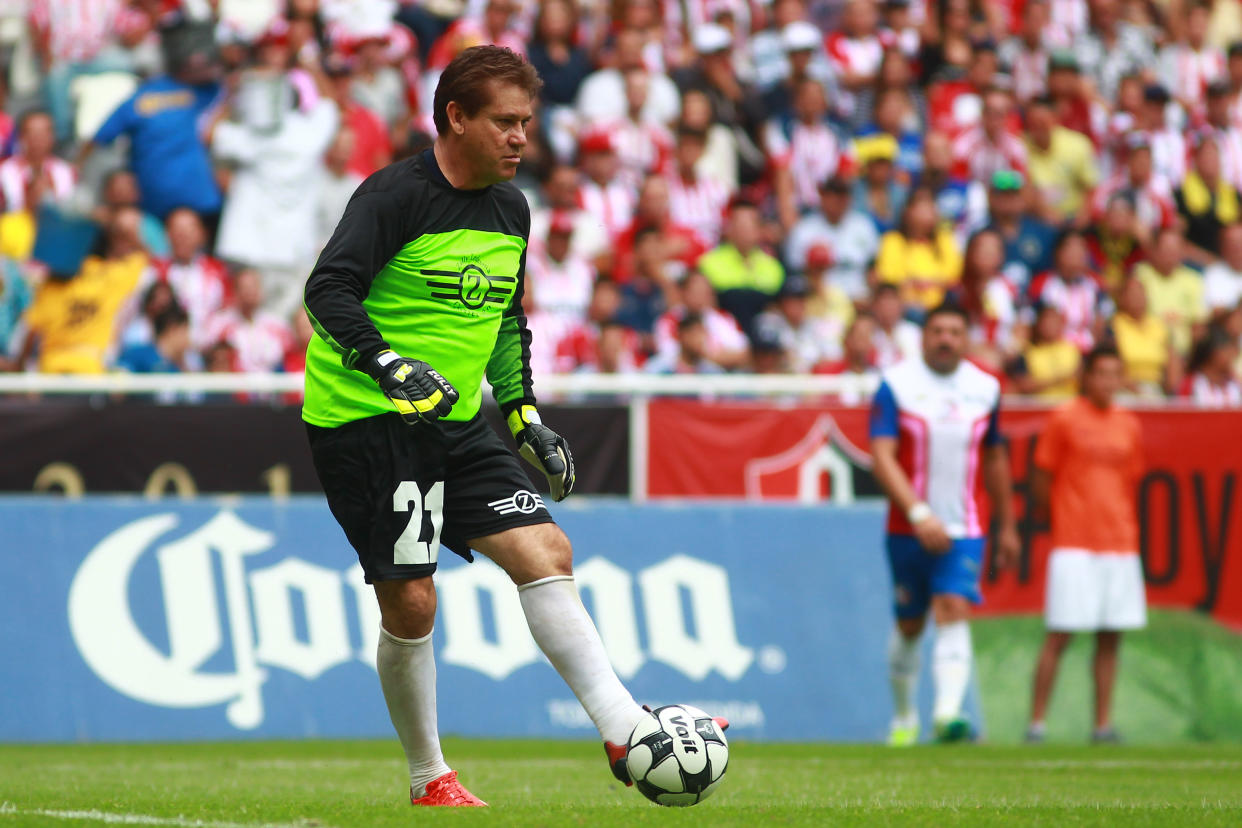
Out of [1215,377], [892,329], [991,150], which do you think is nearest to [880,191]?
[991,150]

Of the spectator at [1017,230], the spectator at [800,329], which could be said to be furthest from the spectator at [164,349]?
the spectator at [1017,230]

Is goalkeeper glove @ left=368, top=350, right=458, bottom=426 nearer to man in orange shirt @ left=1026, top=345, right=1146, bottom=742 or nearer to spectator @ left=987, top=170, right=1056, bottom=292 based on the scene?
man in orange shirt @ left=1026, top=345, right=1146, bottom=742

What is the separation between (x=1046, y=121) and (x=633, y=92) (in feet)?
13.5

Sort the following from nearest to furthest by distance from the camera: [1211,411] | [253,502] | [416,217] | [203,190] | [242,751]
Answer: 1. [416,217]
2. [242,751]
3. [253,502]
4. [1211,411]
5. [203,190]

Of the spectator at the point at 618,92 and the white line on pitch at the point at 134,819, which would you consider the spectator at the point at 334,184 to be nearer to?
the spectator at the point at 618,92

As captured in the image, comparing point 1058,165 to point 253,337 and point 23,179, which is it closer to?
point 253,337

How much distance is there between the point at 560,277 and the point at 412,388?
30.1ft

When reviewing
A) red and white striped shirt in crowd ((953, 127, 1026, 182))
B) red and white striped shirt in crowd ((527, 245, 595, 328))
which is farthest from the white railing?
red and white striped shirt in crowd ((953, 127, 1026, 182))

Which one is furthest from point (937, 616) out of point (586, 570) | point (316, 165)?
point (316, 165)

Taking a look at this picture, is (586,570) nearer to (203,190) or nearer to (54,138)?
(203,190)

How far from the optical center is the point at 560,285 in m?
14.4

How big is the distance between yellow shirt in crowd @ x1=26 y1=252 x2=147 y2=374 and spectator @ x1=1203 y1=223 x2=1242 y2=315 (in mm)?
9312

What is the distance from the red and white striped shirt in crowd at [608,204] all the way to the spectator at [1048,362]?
3.46 m

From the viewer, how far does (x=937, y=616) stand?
406 inches
